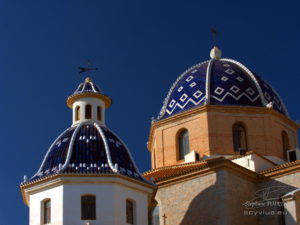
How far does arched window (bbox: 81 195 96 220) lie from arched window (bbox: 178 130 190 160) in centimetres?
885

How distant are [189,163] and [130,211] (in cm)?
664

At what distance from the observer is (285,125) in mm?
29625

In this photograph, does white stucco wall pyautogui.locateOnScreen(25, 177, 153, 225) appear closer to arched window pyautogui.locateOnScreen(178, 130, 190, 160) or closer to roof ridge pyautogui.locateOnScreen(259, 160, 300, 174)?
roof ridge pyautogui.locateOnScreen(259, 160, 300, 174)

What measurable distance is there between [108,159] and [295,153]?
1023cm

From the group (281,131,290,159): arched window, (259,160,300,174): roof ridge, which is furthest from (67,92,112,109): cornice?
(281,131,290,159): arched window

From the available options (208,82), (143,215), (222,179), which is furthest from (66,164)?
(208,82)

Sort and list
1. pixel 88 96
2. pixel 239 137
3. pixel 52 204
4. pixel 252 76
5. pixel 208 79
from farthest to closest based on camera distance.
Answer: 1. pixel 252 76
2. pixel 208 79
3. pixel 239 137
4. pixel 88 96
5. pixel 52 204

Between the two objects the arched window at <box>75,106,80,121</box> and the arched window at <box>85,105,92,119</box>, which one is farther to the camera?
the arched window at <box>75,106,80,121</box>

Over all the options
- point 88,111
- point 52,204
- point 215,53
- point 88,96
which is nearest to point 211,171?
point 88,111

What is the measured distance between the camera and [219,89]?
97.5 ft

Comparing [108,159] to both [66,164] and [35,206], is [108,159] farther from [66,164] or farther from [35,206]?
[35,206]

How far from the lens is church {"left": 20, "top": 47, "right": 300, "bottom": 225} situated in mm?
20859

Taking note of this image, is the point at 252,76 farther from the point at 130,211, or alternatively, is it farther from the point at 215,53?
the point at 130,211

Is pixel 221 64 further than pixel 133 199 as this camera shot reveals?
Yes
